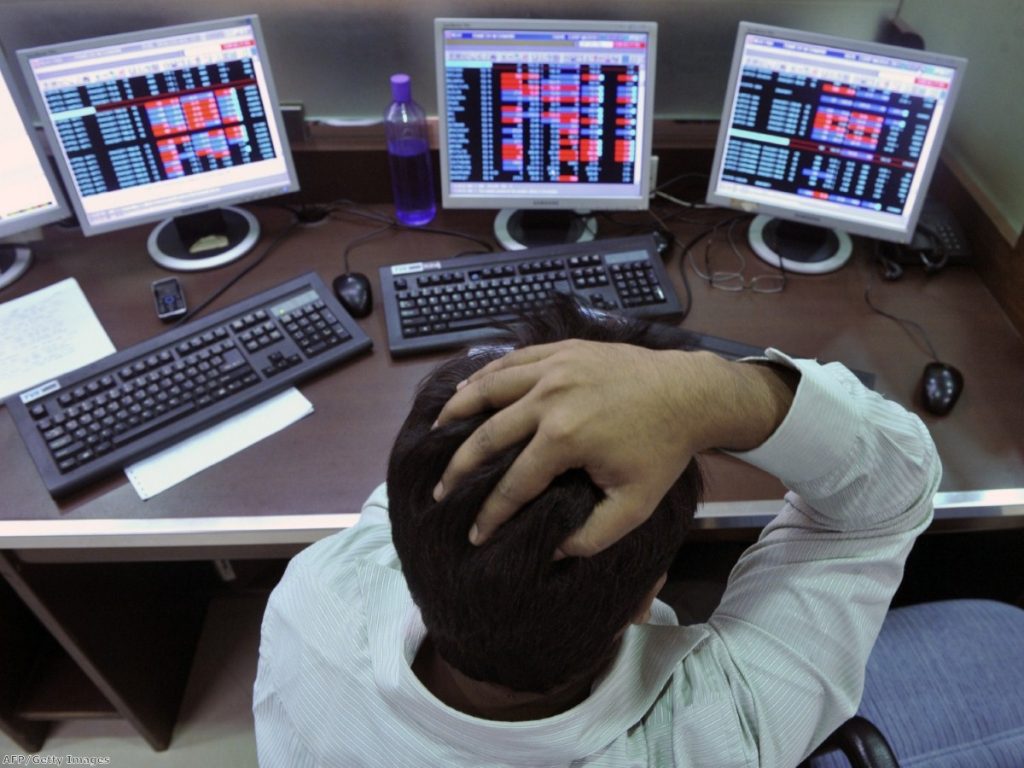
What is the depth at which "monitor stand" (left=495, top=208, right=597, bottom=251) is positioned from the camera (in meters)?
1.58

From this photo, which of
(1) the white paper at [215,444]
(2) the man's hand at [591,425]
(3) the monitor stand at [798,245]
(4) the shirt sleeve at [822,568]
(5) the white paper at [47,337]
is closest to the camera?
(2) the man's hand at [591,425]

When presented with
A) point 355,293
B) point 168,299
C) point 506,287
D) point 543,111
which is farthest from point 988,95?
point 168,299

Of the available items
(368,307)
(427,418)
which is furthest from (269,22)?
(427,418)

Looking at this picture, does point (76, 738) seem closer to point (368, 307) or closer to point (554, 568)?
point (368, 307)

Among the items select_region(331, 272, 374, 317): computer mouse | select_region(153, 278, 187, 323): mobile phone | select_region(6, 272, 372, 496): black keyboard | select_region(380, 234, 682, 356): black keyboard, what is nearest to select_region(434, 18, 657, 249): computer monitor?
select_region(380, 234, 682, 356): black keyboard

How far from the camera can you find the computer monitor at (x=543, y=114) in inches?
54.4

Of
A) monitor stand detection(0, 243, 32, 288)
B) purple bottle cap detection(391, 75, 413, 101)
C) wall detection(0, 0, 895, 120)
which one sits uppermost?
wall detection(0, 0, 895, 120)

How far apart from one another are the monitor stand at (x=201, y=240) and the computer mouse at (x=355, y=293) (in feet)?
0.85

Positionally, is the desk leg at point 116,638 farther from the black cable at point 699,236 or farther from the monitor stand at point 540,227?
the black cable at point 699,236

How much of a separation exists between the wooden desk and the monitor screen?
0.39ft

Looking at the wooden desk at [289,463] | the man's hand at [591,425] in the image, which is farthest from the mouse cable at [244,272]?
the man's hand at [591,425]

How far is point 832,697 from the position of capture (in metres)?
0.77

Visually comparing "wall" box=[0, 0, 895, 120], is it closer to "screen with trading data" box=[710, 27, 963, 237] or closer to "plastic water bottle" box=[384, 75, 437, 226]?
"plastic water bottle" box=[384, 75, 437, 226]

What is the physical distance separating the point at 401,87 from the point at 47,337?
2.51 ft
